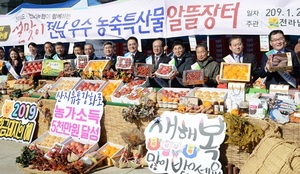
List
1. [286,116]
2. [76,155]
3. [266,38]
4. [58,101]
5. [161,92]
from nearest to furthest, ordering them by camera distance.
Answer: [286,116], [76,155], [161,92], [58,101], [266,38]

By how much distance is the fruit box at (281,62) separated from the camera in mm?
4070

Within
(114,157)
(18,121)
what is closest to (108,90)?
(114,157)

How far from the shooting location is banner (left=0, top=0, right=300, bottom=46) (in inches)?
223

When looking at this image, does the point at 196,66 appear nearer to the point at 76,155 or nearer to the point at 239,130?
the point at 239,130

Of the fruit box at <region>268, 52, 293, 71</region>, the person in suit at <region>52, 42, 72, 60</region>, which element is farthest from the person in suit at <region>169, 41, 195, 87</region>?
the person in suit at <region>52, 42, 72, 60</region>

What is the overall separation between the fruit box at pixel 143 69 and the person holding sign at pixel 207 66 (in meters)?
0.67

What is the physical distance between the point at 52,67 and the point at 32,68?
532 mm

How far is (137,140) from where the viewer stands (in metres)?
4.32

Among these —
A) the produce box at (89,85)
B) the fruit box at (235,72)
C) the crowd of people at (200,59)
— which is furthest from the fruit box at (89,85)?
the fruit box at (235,72)

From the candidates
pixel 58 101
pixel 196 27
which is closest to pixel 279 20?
pixel 196 27

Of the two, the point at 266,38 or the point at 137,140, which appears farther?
the point at 266,38

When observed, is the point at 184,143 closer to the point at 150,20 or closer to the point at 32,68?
the point at 150,20

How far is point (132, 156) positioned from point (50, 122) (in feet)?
5.82

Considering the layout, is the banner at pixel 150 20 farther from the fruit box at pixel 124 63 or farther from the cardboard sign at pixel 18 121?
the cardboard sign at pixel 18 121
